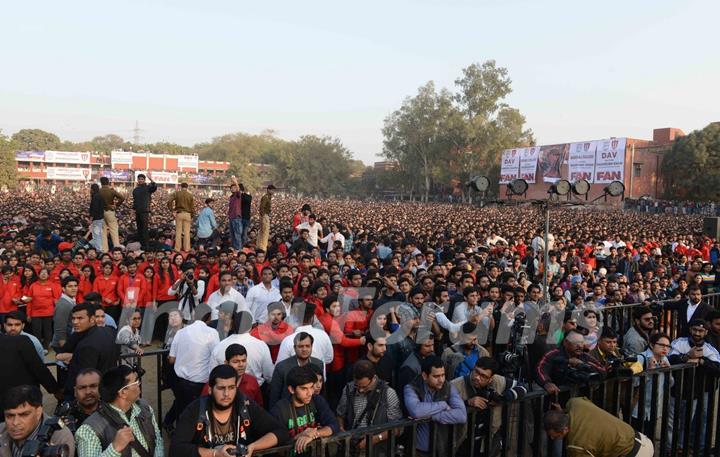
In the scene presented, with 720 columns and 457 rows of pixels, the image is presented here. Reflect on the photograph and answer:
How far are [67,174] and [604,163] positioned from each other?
237ft

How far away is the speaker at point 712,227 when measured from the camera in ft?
46.0

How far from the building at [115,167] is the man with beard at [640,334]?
78432 mm

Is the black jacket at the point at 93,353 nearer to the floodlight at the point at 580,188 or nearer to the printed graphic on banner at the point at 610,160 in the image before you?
the floodlight at the point at 580,188

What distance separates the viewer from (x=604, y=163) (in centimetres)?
4097

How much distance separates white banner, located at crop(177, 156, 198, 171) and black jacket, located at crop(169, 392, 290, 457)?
293ft

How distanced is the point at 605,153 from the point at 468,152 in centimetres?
1239

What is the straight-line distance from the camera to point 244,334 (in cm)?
429

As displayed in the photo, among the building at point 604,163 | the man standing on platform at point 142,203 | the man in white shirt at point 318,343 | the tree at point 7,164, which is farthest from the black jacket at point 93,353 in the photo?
the tree at point 7,164

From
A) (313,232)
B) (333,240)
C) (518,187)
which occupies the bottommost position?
(333,240)

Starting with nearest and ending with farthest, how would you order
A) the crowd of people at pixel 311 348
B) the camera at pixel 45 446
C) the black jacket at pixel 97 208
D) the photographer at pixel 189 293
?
the camera at pixel 45 446, the crowd of people at pixel 311 348, the photographer at pixel 189 293, the black jacket at pixel 97 208

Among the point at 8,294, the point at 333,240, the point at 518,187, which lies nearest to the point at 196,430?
the point at 8,294

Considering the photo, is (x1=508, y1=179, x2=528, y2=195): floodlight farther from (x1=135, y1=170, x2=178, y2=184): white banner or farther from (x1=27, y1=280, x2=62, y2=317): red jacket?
(x1=135, y1=170, x2=178, y2=184): white banner

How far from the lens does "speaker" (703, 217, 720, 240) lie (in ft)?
→ 46.0

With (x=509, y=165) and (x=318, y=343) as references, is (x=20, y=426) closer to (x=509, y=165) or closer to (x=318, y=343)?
(x=318, y=343)
